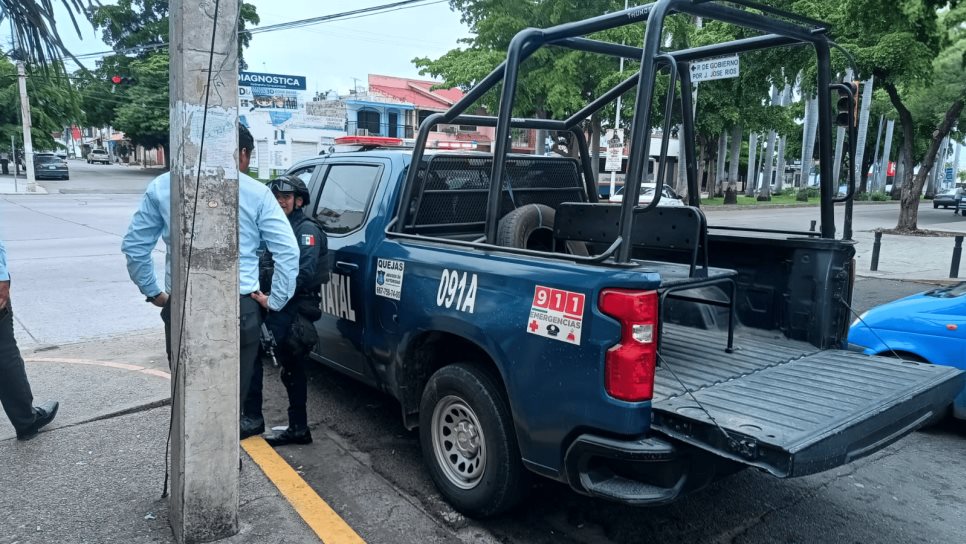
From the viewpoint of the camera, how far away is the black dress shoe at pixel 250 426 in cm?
427

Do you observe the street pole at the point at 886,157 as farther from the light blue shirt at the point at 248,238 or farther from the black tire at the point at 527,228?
the light blue shirt at the point at 248,238

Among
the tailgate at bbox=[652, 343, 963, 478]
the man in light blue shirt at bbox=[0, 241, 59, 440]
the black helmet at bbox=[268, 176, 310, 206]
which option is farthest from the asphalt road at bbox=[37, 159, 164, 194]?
the tailgate at bbox=[652, 343, 963, 478]

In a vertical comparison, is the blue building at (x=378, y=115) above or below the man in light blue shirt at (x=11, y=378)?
above

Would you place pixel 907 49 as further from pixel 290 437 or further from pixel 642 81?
pixel 290 437

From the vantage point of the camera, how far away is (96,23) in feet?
9.82

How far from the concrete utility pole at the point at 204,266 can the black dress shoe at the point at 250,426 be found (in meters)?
1.16

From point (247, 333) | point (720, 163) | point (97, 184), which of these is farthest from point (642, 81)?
point (97, 184)

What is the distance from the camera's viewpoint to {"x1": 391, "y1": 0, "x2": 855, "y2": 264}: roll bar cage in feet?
9.36

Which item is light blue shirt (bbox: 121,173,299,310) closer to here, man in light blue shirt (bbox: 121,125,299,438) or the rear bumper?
man in light blue shirt (bbox: 121,125,299,438)

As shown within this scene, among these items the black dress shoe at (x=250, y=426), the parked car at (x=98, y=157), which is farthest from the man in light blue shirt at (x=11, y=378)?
the parked car at (x=98, y=157)

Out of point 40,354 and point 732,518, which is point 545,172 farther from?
point 40,354

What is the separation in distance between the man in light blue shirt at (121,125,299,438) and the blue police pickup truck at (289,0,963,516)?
0.63m

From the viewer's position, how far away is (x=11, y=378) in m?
4.00

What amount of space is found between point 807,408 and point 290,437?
2.96 m
